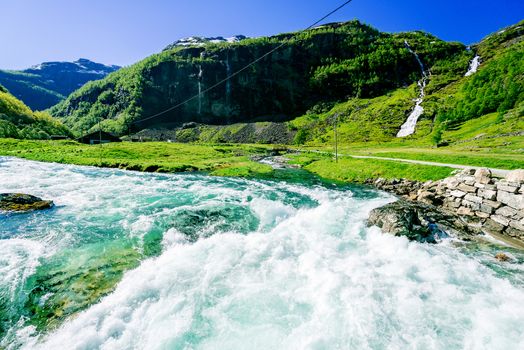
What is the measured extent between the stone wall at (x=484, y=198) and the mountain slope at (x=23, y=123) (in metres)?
129

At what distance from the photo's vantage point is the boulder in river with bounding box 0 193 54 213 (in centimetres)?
2066

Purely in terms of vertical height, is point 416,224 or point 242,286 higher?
point 416,224

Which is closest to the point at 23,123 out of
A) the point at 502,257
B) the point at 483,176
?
the point at 483,176

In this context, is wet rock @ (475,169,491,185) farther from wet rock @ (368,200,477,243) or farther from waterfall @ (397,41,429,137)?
waterfall @ (397,41,429,137)

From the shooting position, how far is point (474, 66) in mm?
167375

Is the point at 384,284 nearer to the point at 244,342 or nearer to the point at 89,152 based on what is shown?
the point at 244,342

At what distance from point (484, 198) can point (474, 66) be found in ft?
660

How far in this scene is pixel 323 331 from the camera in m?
9.13

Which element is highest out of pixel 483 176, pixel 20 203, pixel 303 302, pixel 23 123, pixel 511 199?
pixel 23 123

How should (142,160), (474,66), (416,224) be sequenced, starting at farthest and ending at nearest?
1. (474,66)
2. (142,160)
3. (416,224)

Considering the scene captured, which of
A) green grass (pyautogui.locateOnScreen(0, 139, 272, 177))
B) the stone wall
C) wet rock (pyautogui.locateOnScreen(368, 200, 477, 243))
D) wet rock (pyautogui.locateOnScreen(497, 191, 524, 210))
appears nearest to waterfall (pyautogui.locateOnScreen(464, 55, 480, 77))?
green grass (pyautogui.locateOnScreen(0, 139, 272, 177))

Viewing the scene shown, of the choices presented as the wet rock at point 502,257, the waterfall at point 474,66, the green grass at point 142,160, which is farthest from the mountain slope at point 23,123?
the waterfall at point 474,66

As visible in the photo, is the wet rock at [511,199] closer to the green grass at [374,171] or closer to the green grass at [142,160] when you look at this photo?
the green grass at [374,171]

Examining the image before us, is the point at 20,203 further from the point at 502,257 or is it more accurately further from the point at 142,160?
the point at 142,160
